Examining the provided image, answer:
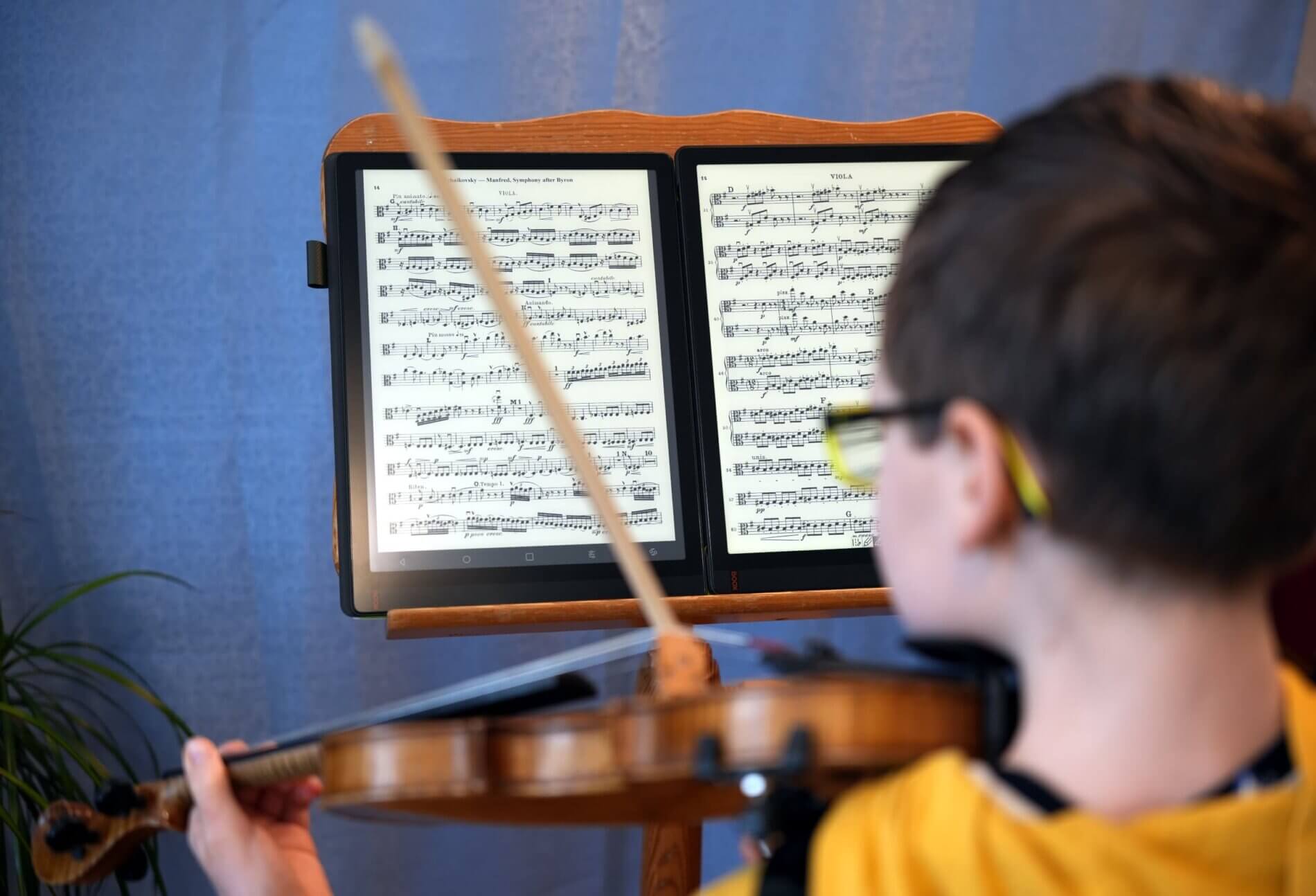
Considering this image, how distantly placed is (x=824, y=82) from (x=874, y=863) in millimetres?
1574

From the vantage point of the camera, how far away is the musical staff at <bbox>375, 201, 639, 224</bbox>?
51.6 inches

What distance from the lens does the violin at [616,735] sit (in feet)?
2.14

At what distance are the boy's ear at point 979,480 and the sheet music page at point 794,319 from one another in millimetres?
662

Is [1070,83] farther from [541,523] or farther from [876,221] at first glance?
[541,523]

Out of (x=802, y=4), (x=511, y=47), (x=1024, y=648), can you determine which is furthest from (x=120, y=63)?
(x=1024, y=648)

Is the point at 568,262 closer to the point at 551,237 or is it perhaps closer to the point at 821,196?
the point at 551,237

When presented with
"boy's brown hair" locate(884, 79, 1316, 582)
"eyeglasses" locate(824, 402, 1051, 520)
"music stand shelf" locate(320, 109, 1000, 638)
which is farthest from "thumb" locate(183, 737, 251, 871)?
"boy's brown hair" locate(884, 79, 1316, 582)

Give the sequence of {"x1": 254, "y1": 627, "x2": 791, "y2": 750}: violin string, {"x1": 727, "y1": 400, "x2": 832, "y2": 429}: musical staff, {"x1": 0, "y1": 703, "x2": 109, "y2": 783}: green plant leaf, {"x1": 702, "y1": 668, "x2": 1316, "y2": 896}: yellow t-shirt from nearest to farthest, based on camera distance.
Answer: {"x1": 702, "y1": 668, "x2": 1316, "y2": 896}: yellow t-shirt < {"x1": 254, "y1": 627, "x2": 791, "y2": 750}: violin string < {"x1": 727, "y1": 400, "x2": 832, "y2": 429}: musical staff < {"x1": 0, "y1": 703, "x2": 109, "y2": 783}: green plant leaf

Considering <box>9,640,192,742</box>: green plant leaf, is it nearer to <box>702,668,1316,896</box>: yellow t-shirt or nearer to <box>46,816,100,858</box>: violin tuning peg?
<box>46,816,100,858</box>: violin tuning peg

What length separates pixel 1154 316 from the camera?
0.54m

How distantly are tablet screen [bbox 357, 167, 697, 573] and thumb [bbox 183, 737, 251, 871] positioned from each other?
1.04 ft

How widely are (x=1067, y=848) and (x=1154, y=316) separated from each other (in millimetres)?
→ 224

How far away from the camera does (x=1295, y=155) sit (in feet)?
1.91

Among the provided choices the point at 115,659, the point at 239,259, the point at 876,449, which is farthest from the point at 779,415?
the point at 115,659
